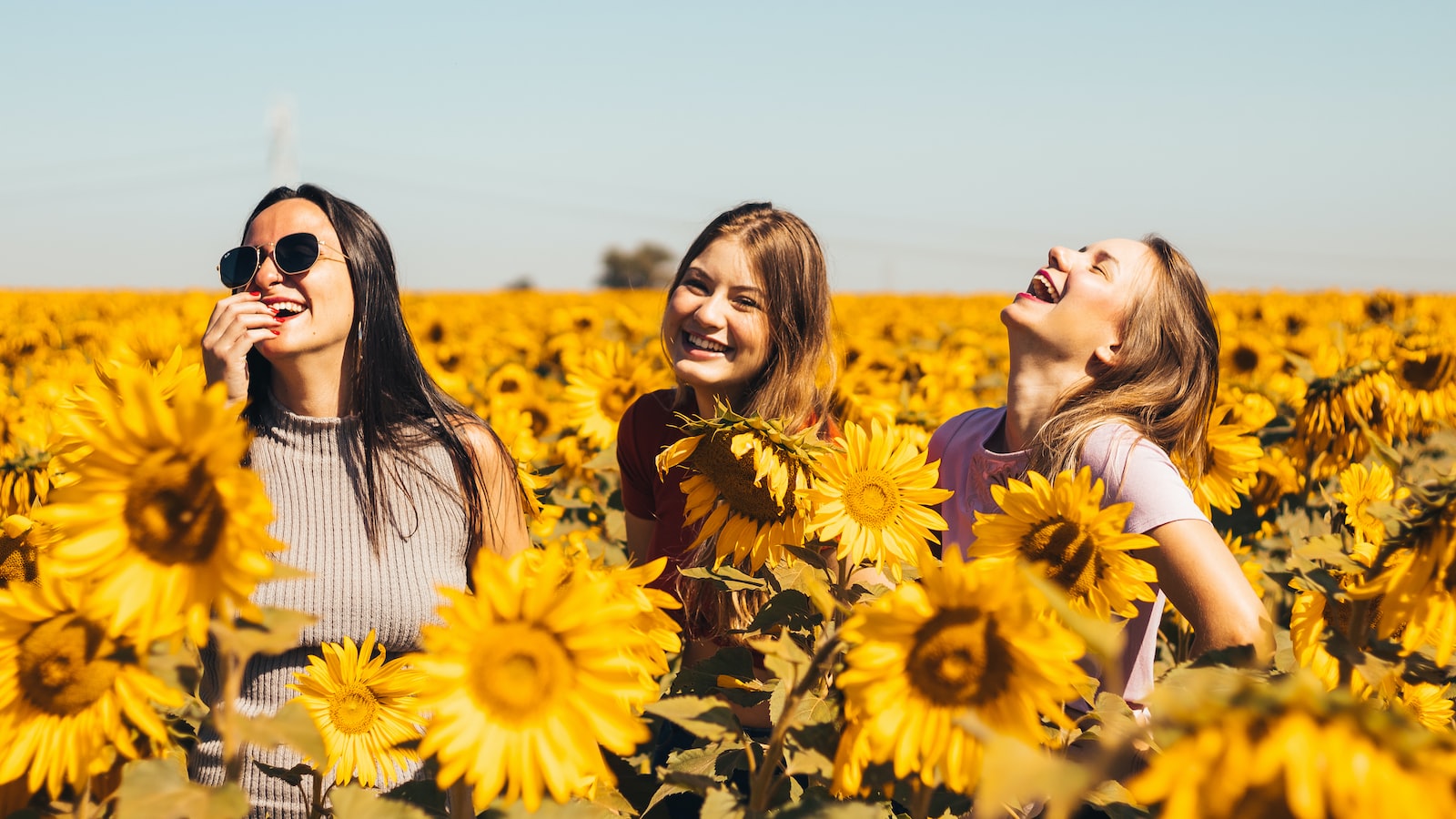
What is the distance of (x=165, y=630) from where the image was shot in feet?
3.63

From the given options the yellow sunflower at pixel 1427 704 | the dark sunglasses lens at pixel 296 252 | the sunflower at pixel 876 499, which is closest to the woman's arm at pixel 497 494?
the dark sunglasses lens at pixel 296 252

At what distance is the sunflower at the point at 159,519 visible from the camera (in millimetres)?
1075

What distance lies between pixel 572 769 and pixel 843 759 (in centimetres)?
36

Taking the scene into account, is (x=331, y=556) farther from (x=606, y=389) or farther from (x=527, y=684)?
(x=606, y=389)

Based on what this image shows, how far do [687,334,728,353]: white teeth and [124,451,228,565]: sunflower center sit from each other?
184cm

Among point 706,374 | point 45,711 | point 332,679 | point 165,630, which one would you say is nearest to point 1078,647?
point 165,630

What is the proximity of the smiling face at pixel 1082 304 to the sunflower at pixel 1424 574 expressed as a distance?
130 centimetres

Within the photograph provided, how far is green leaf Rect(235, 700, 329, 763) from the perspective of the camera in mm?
1124

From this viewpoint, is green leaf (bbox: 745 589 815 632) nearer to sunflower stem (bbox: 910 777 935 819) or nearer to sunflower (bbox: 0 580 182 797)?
sunflower stem (bbox: 910 777 935 819)

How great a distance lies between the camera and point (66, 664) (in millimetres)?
1214

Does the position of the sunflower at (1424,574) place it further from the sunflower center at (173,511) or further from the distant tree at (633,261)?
the distant tree at (633,261)

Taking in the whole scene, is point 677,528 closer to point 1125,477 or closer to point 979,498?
point 979,498

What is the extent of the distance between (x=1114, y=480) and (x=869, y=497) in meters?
0.69

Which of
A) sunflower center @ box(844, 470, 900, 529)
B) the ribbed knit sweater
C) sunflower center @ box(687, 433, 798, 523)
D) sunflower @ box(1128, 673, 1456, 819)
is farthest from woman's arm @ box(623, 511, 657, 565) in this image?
sunflower @ box(1128, 673, 1456, 819)
